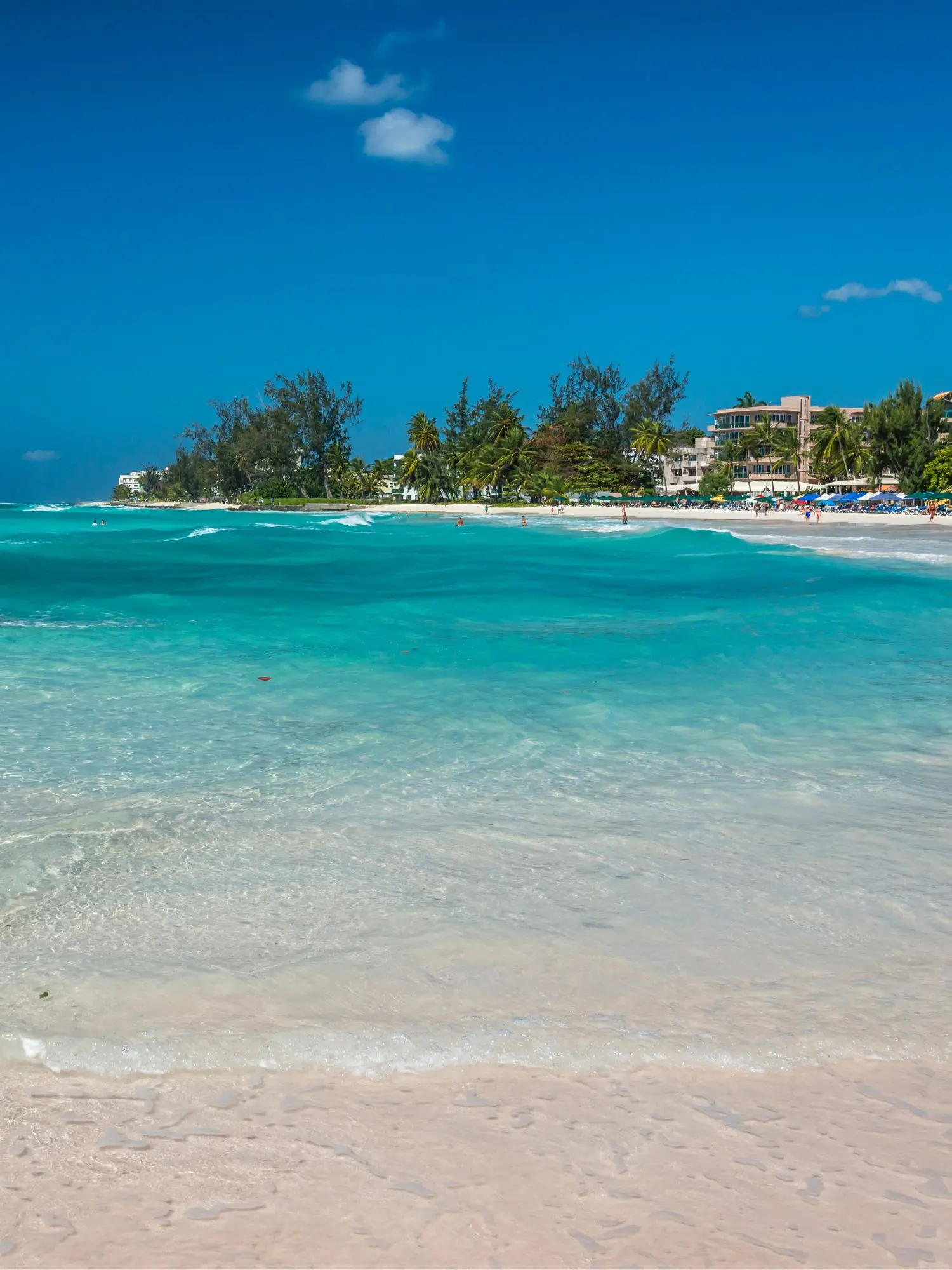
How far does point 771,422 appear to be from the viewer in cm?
13312

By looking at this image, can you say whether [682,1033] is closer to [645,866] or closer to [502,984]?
[502,984]

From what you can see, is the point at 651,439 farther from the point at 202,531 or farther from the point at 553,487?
the point at 202,531

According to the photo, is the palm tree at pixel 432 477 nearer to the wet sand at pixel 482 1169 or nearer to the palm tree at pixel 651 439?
the palm tree at pixel 651 439

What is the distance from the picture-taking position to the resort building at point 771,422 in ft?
424

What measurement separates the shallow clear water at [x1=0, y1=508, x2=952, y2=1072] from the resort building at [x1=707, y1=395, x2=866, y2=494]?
120 m

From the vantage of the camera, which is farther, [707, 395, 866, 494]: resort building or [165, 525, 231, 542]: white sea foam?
[707, 395, 866, 494]: resort building

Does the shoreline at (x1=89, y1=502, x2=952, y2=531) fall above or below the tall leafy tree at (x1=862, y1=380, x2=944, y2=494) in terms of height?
below

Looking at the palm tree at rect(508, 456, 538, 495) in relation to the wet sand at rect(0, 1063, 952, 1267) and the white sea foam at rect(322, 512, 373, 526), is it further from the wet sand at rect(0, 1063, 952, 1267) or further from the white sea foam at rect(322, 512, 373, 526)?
the wet sand at rect(0, 1063, 952, 1267)

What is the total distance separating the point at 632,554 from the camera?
4400 cm

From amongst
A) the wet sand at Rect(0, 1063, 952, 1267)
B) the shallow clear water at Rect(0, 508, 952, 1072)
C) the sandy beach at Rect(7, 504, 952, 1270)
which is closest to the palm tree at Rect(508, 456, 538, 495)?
the shallow clear water at Rect(0, 508, 952, 1072)

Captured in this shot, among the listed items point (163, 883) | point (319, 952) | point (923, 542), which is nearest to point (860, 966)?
point (319, 952)

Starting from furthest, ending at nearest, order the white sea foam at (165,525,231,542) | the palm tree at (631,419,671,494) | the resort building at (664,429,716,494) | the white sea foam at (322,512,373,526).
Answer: the resort building at (664,429,716,494) < the palm tree at (631,419,671,494) < the white sea foam at (322,512,373,526) < the white sea foam at (165,525,231,542)

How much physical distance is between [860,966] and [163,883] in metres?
3.92

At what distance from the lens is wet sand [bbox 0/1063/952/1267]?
8.95 feet
